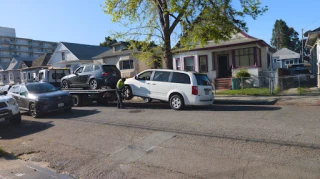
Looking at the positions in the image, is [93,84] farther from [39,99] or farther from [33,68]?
[33,68]

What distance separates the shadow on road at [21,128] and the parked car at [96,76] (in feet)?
13.1

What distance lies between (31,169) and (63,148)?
1.30 m

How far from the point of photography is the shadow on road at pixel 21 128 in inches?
348

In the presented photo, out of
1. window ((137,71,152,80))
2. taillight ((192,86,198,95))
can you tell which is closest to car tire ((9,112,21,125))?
window ((137,71,152,80))

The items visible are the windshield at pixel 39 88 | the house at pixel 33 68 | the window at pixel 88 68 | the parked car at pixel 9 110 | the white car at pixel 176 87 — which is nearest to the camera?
the parked car at pixel 9 110

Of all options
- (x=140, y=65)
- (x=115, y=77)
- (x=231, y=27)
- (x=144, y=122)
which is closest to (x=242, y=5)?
(x=231, y=27)

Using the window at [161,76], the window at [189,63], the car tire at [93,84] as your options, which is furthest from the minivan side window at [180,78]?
the window at [189,63]

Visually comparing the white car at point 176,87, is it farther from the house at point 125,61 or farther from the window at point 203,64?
the house at point 125,61

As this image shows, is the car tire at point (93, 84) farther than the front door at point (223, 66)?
No

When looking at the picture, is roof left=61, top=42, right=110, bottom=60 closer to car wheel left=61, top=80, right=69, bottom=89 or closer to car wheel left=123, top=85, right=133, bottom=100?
car wheel left=61, top=80, right=69, bottom=89

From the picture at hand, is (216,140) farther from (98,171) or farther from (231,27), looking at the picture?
(231,27)

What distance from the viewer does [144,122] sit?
9055mm

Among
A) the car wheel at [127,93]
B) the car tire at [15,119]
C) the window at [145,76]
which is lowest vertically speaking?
the car tire at [15,119]

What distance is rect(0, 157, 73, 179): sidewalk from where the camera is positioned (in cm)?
513
